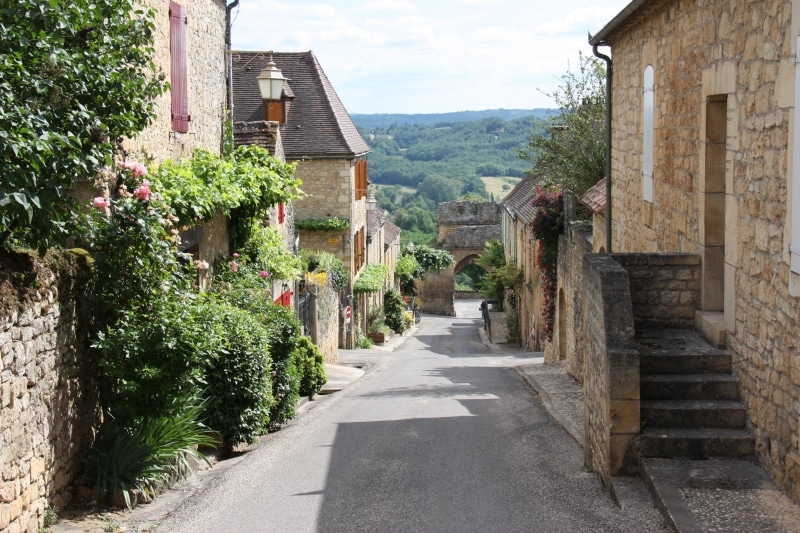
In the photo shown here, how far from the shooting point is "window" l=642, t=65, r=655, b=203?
10664 millimetres

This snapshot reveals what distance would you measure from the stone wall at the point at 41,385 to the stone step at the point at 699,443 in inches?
177

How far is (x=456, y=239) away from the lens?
57344 mm

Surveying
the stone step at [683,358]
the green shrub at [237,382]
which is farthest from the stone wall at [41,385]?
the stone step at [683,358]

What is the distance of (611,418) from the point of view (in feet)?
22.8

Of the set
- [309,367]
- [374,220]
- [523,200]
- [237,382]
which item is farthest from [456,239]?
[237,382]

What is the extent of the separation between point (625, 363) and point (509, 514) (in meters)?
1.46

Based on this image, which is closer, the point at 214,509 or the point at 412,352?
the point at 214,509

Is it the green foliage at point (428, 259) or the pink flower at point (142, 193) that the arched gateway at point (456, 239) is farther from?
the pink flower at point (142, 193)

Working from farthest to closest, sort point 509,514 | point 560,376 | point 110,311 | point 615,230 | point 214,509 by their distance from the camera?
point 560,376
point 615,230
point 110,311
point 214,509
point 509,514

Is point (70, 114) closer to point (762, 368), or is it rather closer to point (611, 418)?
point (611, 418)

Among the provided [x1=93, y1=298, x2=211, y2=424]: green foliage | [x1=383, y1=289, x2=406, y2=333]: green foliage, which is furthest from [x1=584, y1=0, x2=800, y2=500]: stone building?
[x1=383, y1=289, x2=406, y2=333]: green foliage

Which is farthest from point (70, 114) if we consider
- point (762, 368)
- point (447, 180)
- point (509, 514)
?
point (447, 180)

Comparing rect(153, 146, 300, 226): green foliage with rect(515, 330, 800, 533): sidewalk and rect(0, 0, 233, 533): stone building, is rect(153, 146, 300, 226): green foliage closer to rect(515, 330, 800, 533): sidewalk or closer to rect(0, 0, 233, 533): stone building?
rect(0, 0, 233, 533): stone building

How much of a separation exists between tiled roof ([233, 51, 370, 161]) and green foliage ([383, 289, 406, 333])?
11.4 m
